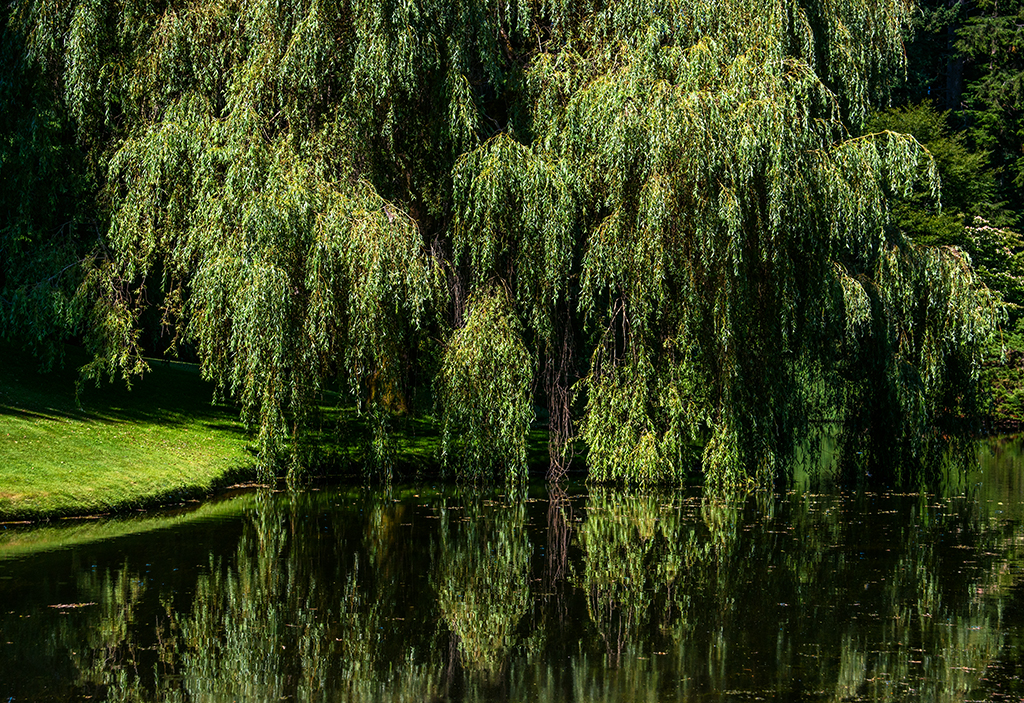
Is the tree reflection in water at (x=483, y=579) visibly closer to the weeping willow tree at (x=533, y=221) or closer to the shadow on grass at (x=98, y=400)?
the weeping willow tree at (x=533, y=221)

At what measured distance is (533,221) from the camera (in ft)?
47.5

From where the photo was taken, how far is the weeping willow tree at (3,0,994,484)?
13.9 m

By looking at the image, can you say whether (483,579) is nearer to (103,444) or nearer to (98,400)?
(103,444)

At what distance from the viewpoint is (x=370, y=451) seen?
15.8 metres

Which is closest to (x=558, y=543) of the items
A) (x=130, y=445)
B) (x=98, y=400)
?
(x=130, y=445)

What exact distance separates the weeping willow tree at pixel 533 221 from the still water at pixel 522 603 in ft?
5.26

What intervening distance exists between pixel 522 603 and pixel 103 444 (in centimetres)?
Result: 863

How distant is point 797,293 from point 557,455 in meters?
4.05

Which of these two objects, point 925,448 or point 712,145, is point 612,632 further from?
point 925,448

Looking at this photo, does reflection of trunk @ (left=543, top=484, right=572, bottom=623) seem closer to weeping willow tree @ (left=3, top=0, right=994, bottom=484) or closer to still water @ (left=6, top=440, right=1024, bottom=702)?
still water @ (left=6, top=440, right=1024, bottom=702)

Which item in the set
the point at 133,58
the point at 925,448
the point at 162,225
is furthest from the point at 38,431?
the point at 925,448

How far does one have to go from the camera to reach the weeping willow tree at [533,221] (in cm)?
1395

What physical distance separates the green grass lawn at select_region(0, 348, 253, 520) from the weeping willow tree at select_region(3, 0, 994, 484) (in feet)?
3.82

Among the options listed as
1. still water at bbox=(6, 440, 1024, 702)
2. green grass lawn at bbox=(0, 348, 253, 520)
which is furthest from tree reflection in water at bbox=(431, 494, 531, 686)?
green grass lawn at bbox=(0, 348, 253, 520)
